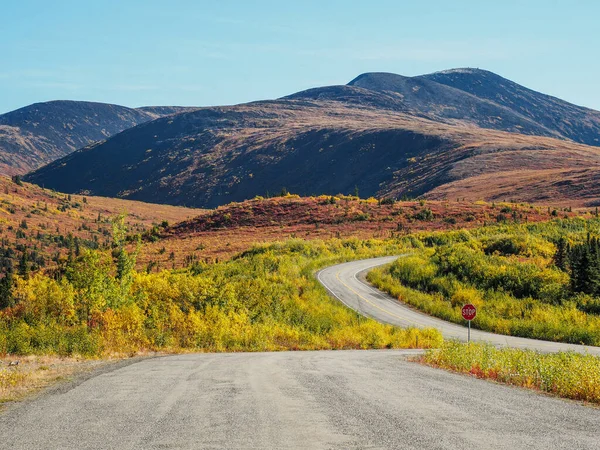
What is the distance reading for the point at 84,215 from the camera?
95.0m

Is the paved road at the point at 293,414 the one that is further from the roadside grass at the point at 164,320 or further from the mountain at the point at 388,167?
the mountain at the point at 388,167

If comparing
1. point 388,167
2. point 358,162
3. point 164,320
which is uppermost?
point 358,162

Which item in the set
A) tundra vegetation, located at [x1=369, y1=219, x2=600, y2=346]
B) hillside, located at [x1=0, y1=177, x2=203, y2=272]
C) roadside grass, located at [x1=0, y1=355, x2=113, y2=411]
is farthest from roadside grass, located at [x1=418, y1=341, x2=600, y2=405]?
hillside, located at [x1=0, y1=177, x2=203, y2=272]

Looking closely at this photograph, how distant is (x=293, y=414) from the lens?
810 centimetres

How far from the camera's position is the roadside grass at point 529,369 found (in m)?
10.3

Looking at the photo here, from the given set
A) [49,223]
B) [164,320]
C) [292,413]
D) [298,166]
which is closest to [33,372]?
[292,413]

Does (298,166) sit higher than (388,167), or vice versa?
(298,166)

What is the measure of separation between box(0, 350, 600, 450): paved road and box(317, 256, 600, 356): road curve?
10516mm

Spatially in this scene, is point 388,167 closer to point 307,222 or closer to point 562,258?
point 307,222

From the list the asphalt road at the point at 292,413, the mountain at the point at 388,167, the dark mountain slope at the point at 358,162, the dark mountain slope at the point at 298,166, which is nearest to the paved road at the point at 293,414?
the asphalt road at the point at 292,413

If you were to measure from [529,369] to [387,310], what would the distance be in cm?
1765

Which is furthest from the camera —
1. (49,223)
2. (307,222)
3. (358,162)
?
(358,162)

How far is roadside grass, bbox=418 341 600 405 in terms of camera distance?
10.3 metres

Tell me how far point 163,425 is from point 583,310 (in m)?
24.0
